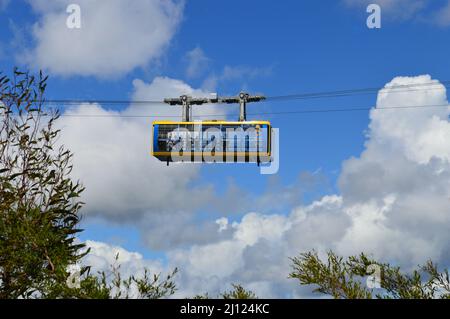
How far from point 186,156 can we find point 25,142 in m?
21.0

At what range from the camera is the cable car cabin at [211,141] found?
3891 cm

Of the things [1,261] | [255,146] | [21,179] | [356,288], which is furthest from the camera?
[255,146]

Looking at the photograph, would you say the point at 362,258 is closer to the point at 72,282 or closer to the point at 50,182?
the point at 72,282

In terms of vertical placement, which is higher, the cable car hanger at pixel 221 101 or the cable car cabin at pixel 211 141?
the cable car hanger at pixel 221 101

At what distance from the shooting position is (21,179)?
18.3 m

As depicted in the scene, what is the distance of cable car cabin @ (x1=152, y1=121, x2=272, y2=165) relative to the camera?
38.9 meters

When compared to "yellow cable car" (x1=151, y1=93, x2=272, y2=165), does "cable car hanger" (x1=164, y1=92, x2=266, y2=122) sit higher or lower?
higher

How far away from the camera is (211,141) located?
39250mm

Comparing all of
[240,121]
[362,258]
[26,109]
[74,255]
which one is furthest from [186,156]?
[362,258]

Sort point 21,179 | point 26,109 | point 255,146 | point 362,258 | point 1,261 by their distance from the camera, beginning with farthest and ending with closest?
point 255,146 < point 26,109 < point 21,179 < point 1,261 < point 362,258

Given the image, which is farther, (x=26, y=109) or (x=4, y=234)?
(x=26, y=109)

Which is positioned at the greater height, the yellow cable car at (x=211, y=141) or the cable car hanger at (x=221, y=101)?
the cable car hanger at (x=221, y=101)

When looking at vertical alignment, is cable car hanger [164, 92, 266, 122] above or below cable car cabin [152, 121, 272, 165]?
above
